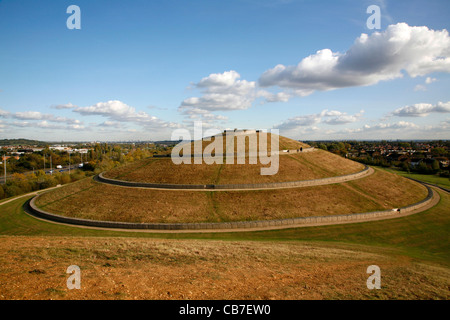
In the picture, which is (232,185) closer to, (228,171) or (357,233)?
(228,171)

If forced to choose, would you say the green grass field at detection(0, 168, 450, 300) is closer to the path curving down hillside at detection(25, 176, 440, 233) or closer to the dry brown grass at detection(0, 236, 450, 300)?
the dry brown grass at detection(0, 236, 450, 300)

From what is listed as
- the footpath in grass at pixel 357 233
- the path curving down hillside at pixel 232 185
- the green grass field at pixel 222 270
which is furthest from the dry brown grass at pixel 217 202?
the green grass field at pixel 222 270

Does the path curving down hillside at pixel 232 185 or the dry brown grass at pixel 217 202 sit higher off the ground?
the path curving down hillside at pixel 232 185

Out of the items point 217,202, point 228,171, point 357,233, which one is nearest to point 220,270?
point 217,202

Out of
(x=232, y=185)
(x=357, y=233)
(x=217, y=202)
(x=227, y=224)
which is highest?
(x=232, y=185)

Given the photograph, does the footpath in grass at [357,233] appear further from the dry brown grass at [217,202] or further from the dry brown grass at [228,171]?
the dry brown grass at [228,171]

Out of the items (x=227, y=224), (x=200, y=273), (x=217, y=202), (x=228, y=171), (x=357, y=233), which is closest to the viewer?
(x=200, y=273)
